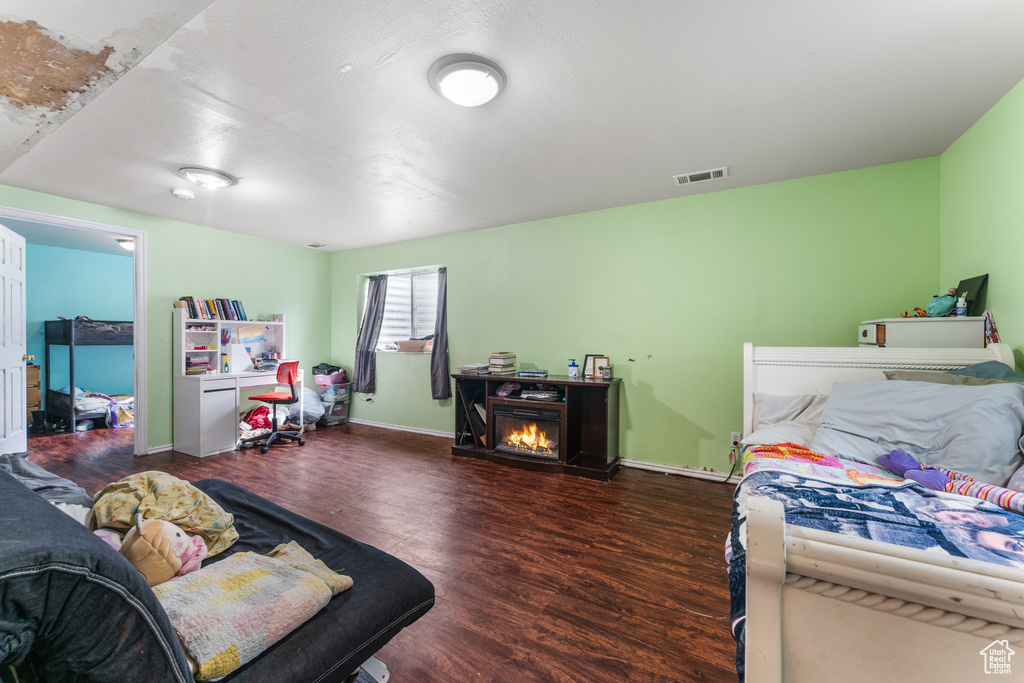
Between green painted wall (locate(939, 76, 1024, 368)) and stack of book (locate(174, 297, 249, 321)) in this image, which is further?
stack of book (locate(174, 297, 249, 321))

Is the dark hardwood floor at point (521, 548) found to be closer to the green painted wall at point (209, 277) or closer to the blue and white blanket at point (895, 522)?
the blue and white blanket at point (895, 522)

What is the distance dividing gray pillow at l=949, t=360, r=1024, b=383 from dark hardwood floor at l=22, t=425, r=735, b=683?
58.2 inches

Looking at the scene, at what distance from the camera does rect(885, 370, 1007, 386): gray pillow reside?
1774 millimetres

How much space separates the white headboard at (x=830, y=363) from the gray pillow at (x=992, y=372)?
0.15m

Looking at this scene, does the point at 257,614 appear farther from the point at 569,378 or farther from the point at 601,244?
the point at 601,244

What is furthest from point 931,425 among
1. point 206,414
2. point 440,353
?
point 206,414

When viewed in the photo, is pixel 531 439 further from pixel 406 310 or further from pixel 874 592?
pixel 874 592

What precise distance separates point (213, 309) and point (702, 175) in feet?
17.0

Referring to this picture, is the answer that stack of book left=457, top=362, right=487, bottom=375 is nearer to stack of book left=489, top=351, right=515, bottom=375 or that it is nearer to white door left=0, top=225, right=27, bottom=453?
stack of book left=489, top=351, right=515, bottom=375

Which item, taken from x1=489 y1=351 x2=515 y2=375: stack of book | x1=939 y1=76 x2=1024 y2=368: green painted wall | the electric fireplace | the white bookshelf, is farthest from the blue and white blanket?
the white bookshelf

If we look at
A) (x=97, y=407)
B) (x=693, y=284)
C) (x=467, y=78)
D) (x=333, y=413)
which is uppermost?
(x=467, y=78)

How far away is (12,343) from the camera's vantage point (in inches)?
127

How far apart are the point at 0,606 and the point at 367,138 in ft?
8.38

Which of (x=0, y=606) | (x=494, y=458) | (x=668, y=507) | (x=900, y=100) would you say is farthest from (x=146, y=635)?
(x=900, y=100)
